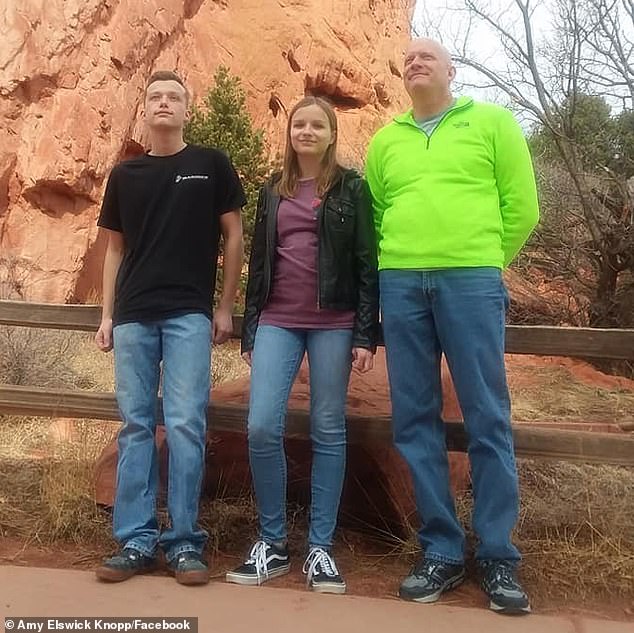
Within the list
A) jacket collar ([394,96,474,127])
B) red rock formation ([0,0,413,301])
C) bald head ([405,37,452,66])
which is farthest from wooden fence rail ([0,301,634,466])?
red rock formation ([0,0,413,301])

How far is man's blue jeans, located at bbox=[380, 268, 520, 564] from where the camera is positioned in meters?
2.96

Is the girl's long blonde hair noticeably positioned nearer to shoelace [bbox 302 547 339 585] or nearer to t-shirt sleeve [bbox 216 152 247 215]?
t-shirt sleeve [bbox 216 152 247 215]

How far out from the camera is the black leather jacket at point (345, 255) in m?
3.12

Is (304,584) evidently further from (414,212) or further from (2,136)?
(2,136)

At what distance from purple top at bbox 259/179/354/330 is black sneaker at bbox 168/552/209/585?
0.99 meters

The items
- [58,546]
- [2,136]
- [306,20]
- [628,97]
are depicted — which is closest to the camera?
[58,546]

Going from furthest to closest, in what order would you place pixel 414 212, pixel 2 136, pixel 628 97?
pixel 2 136 < pixel 628 97 < pixel 414 212

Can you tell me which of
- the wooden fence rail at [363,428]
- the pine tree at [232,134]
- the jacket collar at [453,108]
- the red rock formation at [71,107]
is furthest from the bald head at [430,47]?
the pine tree at [232,134]

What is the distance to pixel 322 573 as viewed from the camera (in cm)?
308

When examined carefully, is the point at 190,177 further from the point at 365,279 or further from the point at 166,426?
the point at 166,426

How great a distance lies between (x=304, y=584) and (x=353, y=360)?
0.93 metres

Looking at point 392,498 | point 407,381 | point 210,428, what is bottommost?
point 392,498

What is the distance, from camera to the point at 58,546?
357cm

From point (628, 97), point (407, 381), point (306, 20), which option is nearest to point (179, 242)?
point (407, 381)
